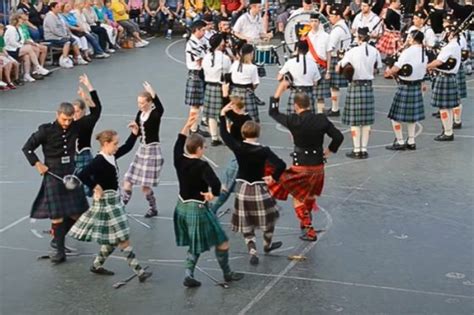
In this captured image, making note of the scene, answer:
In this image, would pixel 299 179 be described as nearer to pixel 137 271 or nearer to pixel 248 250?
pixel 248 250

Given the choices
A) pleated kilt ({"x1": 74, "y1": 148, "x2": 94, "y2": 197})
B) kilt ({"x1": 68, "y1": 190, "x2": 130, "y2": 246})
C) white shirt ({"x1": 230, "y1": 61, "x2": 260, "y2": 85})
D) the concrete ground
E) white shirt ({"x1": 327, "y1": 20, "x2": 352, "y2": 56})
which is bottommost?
the concrete ground

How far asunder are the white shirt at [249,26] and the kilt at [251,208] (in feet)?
28.5

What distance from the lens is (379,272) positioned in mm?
8359

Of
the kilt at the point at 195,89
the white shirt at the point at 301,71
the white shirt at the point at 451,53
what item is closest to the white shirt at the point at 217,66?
the kilt at the point at 195,89

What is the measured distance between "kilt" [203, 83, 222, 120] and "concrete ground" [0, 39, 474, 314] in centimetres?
55

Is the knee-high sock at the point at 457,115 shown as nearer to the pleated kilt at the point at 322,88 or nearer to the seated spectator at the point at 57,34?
the pleated kilt at the point at 322,88

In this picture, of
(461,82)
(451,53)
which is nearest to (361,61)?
(451,53)

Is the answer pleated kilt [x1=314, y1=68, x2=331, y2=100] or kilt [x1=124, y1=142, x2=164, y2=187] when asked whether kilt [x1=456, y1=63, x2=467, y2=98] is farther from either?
kilt [x1=124, y1=142, x2=164, y2=187]

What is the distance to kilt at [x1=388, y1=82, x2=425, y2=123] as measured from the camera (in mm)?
12859

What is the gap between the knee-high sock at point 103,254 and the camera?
8065 millimetres

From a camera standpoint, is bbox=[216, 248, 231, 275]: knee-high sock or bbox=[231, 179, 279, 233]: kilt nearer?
bbox=[216, 248, 231, 275]: knee-high sock

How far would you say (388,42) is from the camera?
19656 mm

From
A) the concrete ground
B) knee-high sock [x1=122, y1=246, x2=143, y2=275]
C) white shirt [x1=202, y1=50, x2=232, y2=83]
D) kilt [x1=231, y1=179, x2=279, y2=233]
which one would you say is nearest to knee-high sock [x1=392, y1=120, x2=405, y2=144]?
the concrete ground

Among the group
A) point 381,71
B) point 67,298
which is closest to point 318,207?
point 67,298
